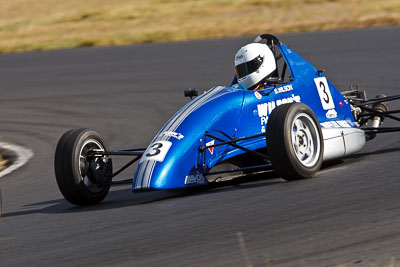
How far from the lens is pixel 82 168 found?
762cm

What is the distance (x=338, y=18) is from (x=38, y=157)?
50.7ft

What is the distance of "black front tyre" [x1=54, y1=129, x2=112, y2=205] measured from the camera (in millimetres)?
7406

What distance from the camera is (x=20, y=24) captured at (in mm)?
34938

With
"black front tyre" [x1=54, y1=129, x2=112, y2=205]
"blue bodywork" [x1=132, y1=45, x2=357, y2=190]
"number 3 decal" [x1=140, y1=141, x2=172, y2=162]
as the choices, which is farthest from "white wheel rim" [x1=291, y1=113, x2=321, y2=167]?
"black front tyre" [x1=54, y1=129, x2=112, y2=205]

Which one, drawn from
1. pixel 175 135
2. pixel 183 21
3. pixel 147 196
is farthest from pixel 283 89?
pixel 183 21

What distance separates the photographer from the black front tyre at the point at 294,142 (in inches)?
272

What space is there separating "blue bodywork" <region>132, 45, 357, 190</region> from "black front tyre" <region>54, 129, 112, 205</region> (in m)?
0.66

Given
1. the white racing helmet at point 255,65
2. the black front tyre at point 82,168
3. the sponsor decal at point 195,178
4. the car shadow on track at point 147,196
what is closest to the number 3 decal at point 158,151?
the sponsor decal at point 195,178

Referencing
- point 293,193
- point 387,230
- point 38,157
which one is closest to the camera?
point 387,230

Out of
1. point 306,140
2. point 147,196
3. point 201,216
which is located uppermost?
point 306,140

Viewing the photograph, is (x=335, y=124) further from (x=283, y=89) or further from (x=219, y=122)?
(x=219, y=122)

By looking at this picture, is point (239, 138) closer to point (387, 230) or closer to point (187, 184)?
point (187, 184)

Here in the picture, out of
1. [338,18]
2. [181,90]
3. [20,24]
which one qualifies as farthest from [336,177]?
[20,24]

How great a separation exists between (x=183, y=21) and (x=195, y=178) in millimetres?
22486
